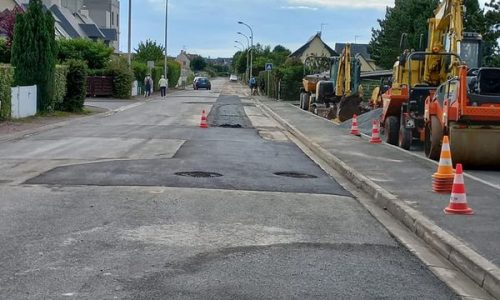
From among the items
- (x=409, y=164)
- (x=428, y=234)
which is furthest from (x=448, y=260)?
(x=409, y=164)

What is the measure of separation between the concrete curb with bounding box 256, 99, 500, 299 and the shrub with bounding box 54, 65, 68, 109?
1896 cm

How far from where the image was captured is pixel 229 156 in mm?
15227

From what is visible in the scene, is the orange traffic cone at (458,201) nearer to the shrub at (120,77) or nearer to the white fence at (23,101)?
the white fence at (23,101)

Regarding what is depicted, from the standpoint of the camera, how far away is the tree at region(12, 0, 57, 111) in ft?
87.7

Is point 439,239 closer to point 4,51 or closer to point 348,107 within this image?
point 348,107

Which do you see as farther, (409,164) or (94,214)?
(409,164)

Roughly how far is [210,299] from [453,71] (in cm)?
1397

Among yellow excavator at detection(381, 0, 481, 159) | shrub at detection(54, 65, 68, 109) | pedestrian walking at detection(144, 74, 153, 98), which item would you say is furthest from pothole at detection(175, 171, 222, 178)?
pedestrian walking at detection(144, 74, 153, 98)

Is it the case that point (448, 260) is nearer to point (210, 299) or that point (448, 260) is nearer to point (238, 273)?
point (238, 273)

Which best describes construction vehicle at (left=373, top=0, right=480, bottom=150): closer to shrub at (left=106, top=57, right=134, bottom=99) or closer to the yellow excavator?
the yellow excavator

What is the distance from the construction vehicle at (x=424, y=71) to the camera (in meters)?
17.9

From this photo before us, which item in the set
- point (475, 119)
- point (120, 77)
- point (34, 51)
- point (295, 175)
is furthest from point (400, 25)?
point (295, 175)

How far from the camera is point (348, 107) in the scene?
30875 mm

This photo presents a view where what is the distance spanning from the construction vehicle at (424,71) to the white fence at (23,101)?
12.9m
